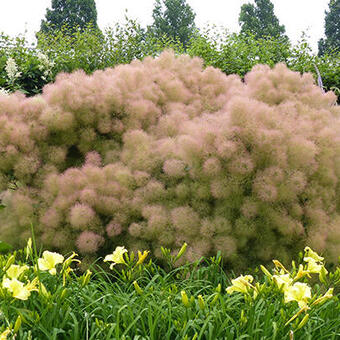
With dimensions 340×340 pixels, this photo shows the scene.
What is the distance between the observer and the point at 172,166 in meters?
2.22

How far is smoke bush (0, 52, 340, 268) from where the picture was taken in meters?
2.08

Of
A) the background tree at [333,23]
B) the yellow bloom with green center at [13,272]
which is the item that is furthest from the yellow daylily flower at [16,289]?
the background tree at [333,23]

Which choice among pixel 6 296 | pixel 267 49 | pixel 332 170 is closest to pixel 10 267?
pixel 6 296

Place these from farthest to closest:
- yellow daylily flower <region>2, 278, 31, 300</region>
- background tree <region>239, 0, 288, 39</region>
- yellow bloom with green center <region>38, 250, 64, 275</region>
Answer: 1. background tree <region>239, 0, 288, 39</region>
2. yellow bloom with green center <region>38, 250, 64, 275</region>
3. yellow daylily flower <region>2, 278, 31, 300</region>

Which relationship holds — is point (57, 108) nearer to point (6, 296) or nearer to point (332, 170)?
point (6, 296)

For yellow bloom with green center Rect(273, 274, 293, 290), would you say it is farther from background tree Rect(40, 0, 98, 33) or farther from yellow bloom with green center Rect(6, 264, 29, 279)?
background tree Rect(40, 0, 98, 33)

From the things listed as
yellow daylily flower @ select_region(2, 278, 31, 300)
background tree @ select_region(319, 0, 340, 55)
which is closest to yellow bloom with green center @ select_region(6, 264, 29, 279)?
yellow daylily flower @ select_region(2, 278, 31, 300)

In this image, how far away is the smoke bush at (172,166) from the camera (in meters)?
2.08

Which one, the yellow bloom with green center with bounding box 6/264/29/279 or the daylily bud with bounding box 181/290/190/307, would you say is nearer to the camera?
the daylily bud with bounding box 181/290/190/307

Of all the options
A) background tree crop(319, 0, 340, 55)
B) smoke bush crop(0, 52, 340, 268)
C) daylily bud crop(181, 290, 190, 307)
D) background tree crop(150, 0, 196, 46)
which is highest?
background tree crop(150, 0, 196, 46)

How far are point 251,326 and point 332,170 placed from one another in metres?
1.15

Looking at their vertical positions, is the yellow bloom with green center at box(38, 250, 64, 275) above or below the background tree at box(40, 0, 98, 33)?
below

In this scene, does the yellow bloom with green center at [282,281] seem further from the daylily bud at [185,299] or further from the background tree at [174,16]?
the background tree at [174,16]

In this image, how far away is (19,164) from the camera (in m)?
2.43
